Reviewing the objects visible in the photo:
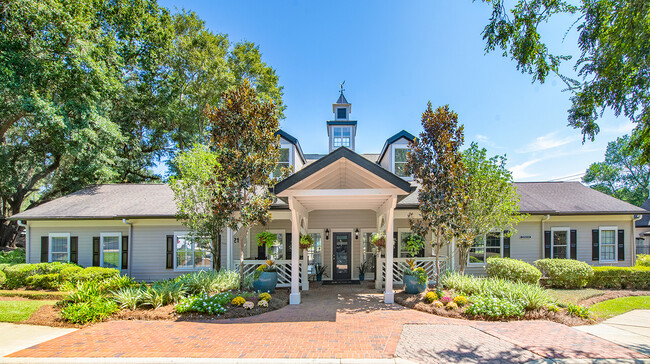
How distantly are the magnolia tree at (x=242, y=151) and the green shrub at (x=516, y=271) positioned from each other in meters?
8.33

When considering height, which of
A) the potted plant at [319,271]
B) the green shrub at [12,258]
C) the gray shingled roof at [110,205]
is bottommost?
the potted plant at [319,271]

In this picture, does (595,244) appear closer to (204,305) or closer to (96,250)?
(204,305)

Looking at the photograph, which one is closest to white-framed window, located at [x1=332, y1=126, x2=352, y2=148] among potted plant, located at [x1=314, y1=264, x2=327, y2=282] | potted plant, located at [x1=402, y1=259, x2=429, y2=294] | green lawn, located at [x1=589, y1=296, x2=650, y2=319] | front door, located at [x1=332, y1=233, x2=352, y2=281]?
front door, located at [x1=332, y1=233, x2=352, y2=281]

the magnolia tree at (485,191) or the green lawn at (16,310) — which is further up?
the magnolia tree at (485,191)

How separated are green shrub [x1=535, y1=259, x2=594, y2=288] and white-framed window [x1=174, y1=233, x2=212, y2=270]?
13.0m

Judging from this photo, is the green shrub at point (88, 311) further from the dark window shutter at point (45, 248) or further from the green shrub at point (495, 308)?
the green shrub at point (495, 308)

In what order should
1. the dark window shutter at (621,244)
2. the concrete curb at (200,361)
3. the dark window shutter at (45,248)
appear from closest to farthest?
the concrete curb at (200,361) → the dark window shutter at (45,248) → the dark window shutter at (621,244)

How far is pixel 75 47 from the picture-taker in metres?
15.4

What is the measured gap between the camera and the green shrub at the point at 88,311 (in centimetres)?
736

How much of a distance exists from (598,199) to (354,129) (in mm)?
11844

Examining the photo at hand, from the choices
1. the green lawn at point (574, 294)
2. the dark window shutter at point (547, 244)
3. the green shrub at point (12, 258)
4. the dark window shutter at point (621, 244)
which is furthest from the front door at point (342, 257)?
the green shrub at point (12, 258)

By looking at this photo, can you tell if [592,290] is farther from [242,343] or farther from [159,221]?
[159,221]

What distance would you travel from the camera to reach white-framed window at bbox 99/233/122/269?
1342 cm

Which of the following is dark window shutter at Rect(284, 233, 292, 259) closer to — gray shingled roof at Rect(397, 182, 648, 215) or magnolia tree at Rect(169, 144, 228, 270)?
magnolia tree at Rect(169, 144, 228, 270)
